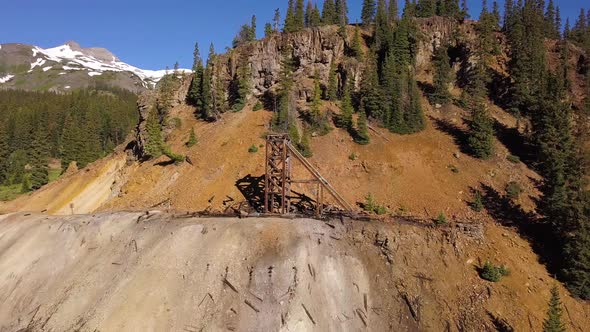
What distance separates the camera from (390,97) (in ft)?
156

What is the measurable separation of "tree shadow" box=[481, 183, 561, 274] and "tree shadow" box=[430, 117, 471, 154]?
7.06 meters

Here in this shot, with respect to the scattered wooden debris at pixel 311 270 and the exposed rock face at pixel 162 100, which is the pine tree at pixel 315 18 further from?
the scattered wooden debris at pixel 311 270

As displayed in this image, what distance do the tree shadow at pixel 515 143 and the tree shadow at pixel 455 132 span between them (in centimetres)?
421

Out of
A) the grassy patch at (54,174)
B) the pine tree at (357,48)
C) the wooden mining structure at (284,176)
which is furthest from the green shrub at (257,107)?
the grassy patch at (54,174)

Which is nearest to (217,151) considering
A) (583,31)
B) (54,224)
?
(54,224)

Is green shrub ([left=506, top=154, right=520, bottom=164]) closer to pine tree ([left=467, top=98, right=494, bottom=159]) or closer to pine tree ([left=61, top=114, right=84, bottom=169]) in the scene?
pine tree ([left=467, top=98, right=494, bottom=159])

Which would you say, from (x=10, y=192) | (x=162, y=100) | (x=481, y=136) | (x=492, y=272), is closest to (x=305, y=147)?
(x=481, y=136)

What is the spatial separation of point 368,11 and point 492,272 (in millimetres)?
61064

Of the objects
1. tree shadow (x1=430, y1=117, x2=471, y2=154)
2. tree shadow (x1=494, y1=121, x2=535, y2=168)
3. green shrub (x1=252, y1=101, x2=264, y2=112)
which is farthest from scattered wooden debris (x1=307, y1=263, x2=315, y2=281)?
green shrub (x1=252, y1=101, x2=264, y2=112)

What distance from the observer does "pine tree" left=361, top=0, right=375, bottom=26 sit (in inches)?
2805

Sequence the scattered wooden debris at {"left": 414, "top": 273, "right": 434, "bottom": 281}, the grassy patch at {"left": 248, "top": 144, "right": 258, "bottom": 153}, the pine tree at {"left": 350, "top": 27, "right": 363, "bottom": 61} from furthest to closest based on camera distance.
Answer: the pine tree at {"left": 350, "top": 27, "right": 363, "bottom": 61} < the grassy patch at {"left": 248, "top": 144, "right": 258, "bottom": 153} < the scattered wooden debris at {"left": 414, "top": 273, "right": 434, "bottom": 281}

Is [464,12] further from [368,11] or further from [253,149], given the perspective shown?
[253,149]

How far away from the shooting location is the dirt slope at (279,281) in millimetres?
21359

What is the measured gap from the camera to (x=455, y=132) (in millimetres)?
44438
